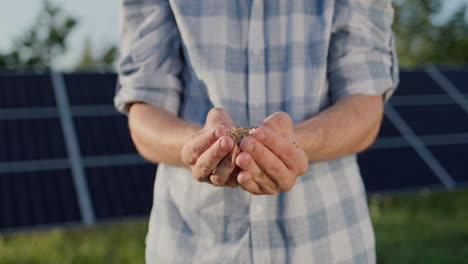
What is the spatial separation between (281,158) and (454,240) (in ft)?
18.1

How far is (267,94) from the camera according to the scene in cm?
198

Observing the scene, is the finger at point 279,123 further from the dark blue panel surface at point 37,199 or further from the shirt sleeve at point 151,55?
the dark blue panel surface at point 37,199

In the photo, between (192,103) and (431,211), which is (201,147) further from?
(431,211)

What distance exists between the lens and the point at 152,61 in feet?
6.87

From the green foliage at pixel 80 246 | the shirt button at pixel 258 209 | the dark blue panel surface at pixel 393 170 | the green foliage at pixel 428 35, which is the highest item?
the shirt button at pixel 258 209

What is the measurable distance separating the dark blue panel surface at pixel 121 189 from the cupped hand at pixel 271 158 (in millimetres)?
4334

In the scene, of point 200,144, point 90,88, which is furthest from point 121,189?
point 200,144

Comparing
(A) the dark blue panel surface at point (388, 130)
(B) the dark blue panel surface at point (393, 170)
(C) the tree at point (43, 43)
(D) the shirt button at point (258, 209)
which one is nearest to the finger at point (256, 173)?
(D) the shirt button at point (258, 209)

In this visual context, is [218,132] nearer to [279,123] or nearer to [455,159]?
[279,123]

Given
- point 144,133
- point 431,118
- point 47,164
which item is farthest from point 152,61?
point 431,118

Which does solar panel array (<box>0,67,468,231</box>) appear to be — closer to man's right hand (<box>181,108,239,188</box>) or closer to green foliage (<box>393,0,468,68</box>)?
man's right hand (<box>181,108,239,188</box>)

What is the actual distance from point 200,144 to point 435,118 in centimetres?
750

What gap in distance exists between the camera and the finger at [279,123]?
5.08ft

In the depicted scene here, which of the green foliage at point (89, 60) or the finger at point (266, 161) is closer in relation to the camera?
the finger at point (266, 161)
